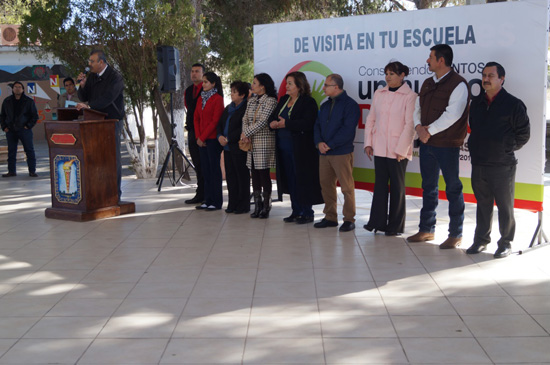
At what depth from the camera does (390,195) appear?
6.48 metres

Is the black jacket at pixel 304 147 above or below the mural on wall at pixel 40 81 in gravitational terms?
below

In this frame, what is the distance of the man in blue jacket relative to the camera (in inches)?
262

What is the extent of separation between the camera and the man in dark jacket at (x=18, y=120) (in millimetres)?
11530

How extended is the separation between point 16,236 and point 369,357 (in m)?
4.51

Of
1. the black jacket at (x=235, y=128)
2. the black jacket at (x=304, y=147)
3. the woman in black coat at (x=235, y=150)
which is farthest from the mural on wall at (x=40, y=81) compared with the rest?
the black jacket at (x=304, y=147)

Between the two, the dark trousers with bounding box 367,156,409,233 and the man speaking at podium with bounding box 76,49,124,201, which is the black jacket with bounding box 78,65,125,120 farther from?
the dark trousers with bounding box 367,156,409,233

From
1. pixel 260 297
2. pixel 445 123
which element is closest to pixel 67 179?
pixel 260 297

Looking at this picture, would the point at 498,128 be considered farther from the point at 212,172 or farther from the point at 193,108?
the point at 193,108

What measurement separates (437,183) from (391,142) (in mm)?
571

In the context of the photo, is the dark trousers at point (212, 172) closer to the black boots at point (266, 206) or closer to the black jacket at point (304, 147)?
the black boots at point (266, 206)

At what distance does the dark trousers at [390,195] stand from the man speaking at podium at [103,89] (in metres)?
3.15

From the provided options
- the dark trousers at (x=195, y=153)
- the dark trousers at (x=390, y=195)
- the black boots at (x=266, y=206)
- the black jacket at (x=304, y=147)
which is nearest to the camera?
the dark trousers at (x=390, y=195)

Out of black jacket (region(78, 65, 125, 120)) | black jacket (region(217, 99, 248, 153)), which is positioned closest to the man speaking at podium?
black jacket (region(78, 65, 125, 120))

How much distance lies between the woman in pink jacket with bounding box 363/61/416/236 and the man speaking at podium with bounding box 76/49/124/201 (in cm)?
310
